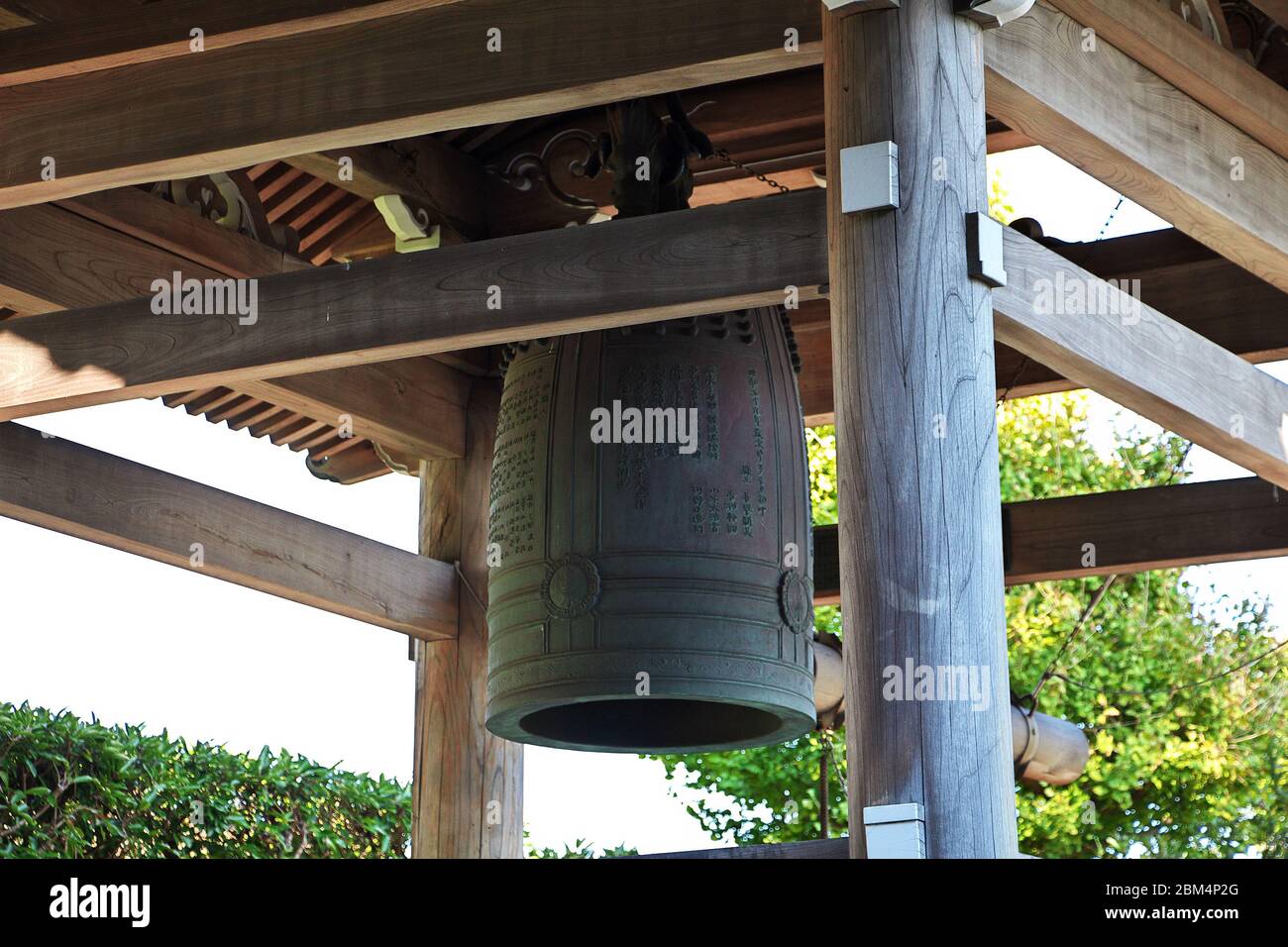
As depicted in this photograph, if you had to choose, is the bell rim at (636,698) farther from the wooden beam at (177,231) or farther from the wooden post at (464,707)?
the wooden beam at (177,231)

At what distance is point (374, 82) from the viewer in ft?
13.1

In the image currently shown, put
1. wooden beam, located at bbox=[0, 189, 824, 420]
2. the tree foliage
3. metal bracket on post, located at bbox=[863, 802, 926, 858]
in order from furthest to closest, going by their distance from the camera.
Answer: the tree foliage, wooden beam, located at bbox=[0, 189, 824, 420], metal bracket on post, located at bbox=[863, 802, 926, 858]

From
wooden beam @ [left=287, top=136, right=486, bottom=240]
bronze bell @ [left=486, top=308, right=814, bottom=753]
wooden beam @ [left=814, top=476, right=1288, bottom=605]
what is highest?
wooden beam @ [left=287, top=136, right=486, bottom=240]

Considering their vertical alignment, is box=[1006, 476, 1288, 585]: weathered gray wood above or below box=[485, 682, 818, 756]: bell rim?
above

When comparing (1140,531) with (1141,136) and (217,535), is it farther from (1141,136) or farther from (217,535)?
(217,535)

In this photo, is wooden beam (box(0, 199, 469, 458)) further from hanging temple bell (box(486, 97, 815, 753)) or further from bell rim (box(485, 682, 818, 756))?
bell rim (box(485, 682, 818, 756))

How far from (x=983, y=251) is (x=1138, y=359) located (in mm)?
739

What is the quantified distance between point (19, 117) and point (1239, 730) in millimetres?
11316

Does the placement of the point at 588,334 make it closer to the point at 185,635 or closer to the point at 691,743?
the point at 691,743

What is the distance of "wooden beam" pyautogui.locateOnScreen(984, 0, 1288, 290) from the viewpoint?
362 cm

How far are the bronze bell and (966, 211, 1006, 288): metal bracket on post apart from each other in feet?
3.48

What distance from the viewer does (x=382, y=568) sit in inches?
226

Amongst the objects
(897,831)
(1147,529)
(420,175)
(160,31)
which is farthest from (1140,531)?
(160,31)

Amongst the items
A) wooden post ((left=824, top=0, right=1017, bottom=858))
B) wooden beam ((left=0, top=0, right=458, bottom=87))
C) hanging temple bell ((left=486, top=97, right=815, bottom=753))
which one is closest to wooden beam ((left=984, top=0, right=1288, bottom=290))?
wooden post ((left=824, top=0, right=1017, bottom=858))
